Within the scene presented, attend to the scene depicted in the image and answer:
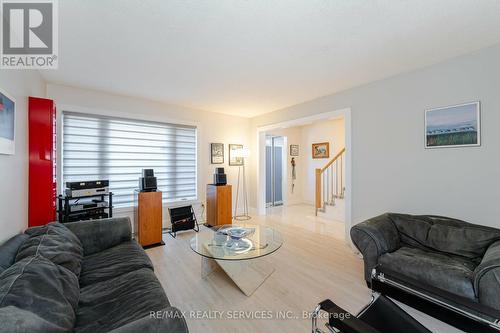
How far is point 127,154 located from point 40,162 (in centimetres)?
144

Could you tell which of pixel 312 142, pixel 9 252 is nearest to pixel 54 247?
pixel 9 252

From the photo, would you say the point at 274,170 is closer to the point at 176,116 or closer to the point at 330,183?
the point at 330,183

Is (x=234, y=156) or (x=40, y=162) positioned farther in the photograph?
(x=234, y=156)

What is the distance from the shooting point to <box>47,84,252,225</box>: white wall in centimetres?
331

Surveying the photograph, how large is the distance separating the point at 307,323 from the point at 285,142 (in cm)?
526

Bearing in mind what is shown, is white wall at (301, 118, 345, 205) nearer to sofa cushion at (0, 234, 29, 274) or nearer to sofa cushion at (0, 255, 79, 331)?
sofa cushion at (0, 255, 79, 331)

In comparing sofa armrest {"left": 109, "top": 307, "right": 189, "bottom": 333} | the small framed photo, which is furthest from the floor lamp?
sofa armrest {"left": 109, "top": 307, "right": 189, "bottom": 333}

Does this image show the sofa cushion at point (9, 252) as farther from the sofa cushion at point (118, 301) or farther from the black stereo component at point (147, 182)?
the black stereo component at point (147, 182)

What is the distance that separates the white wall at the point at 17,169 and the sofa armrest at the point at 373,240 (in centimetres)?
317

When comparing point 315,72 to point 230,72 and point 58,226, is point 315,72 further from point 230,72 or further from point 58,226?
point 58,226

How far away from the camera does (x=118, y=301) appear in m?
1.40

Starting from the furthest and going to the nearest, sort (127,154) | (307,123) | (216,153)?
(216,153) → (307,123) → (127,154)

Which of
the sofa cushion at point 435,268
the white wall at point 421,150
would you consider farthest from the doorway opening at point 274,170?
the sofa cushion at point 435,268

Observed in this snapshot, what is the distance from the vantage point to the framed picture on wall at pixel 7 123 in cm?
162
